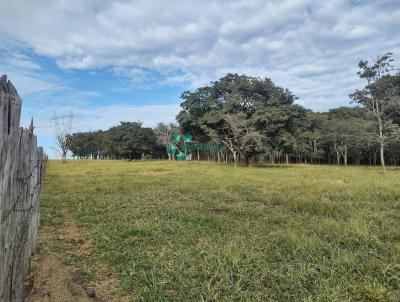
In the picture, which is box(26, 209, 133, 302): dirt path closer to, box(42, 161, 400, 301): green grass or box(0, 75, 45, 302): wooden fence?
box(42, 161, 400, 301): green grass

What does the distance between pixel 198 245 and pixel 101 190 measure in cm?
888

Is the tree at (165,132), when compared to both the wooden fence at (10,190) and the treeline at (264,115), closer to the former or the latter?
the treeline at (264,115)

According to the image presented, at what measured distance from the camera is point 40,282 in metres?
4.34

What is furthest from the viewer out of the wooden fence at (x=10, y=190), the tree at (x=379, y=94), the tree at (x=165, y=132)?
the tree at (x=165, y=132)

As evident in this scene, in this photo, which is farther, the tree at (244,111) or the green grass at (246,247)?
the tree at (244,111)

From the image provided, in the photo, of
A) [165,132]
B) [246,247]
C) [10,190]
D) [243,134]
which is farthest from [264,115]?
[165,132]

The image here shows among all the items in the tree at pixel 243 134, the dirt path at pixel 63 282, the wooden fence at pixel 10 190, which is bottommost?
the dirt path at pixel 63 282

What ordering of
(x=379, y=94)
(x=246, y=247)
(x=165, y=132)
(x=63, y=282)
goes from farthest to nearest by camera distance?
(x=165, y=132)
(x=379, y=94)
(x=246, y=247)
(x=63, y=282)

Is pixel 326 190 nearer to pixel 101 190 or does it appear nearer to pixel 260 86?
pixel 101 190

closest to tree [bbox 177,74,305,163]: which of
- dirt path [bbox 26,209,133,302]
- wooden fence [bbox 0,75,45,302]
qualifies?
dirt path [bbox 26,209,133,302]

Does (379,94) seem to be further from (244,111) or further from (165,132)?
(165,132)

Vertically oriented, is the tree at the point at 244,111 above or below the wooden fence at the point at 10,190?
above

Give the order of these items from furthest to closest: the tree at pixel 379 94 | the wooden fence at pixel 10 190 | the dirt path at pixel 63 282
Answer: the tree at pixel 379 94 < the dirt path at pixel 63 282 < the wooden fence at pixel 10 190

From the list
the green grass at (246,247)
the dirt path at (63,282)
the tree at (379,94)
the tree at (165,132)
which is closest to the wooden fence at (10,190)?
the dirt path at (63,282)
